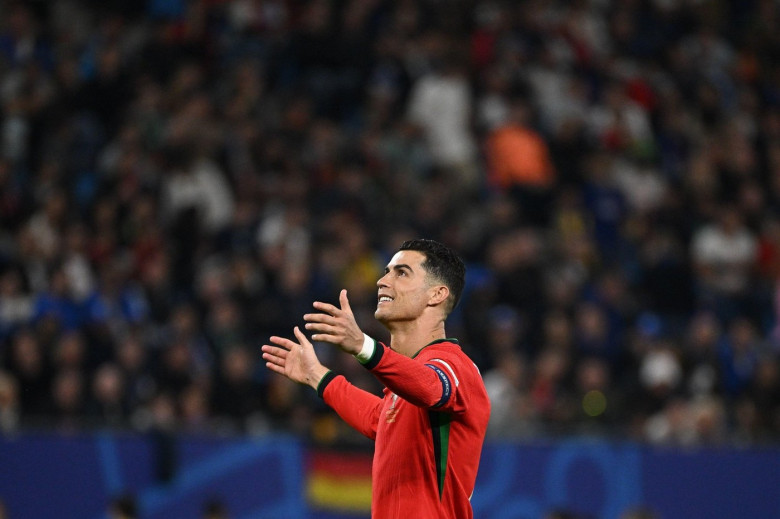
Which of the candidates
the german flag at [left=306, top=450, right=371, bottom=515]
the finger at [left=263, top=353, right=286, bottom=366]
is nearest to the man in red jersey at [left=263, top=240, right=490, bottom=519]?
the finger at [left=263, top=353, right=286, bottom=366]

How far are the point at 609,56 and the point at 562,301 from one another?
210 inches

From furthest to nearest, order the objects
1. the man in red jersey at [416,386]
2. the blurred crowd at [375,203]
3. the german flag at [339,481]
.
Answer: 1. the blurred crowd at [375,203]
2. the german flag at [339,481]
3. the man in red jersey at [416,386]

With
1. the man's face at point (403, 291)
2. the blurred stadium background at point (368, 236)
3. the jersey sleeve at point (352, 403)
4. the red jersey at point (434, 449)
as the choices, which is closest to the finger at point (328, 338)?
the red jersey at point (434, 449)

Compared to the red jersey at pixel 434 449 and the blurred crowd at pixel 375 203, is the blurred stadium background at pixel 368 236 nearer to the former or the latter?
the blurred crowd at pixel 375 203

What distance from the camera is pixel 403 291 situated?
5.12 metres

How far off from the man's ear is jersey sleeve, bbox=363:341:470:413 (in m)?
0.41

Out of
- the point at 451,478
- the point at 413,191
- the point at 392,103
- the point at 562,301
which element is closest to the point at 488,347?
the point at 562,301

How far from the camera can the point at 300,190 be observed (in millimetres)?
13109

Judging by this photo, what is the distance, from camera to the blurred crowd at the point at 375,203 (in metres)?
11.4

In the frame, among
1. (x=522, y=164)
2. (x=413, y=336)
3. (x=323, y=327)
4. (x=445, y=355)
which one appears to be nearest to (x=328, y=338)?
(x=323, y=327)

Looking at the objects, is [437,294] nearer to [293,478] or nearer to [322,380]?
[322,380]

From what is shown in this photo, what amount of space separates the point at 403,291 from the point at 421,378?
705mm

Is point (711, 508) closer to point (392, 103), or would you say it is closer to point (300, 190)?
point (300, 190)

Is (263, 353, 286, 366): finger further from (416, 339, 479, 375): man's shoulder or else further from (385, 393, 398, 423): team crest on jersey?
(416, 339, 479, 375): man's shoulder
